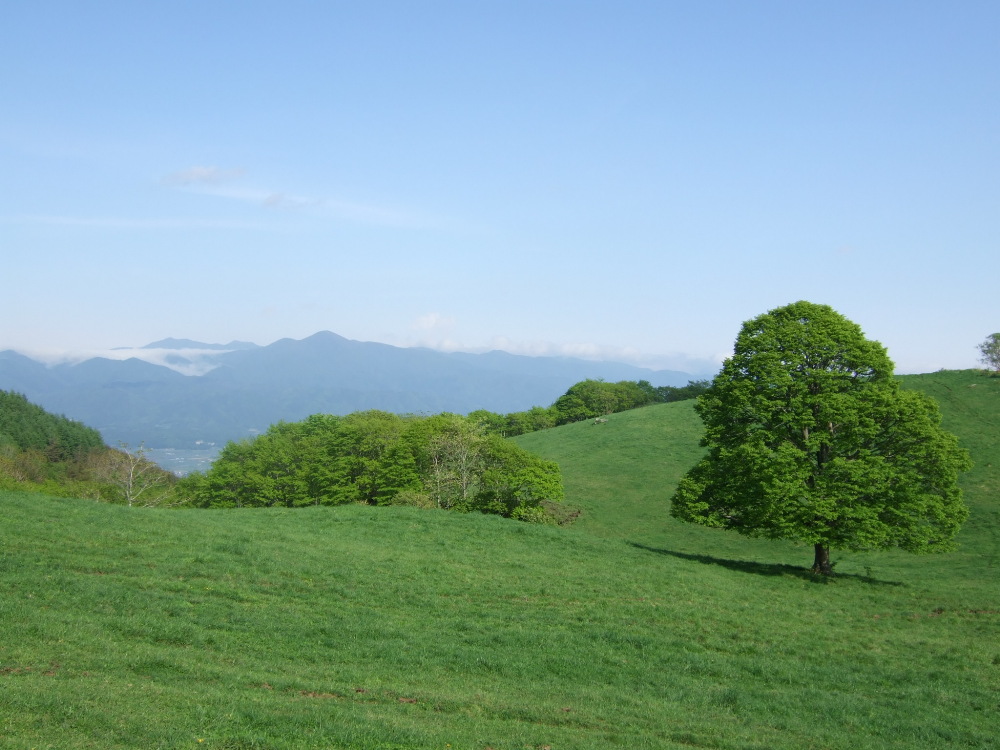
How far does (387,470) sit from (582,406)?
2972 inches

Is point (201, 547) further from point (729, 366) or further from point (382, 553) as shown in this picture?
point (729, 366)

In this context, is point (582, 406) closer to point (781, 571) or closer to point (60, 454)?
point (781, 571)

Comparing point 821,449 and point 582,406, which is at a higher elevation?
point 582,406

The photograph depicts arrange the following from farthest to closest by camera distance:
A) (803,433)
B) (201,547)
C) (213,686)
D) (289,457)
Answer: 1. (289,457)
2. (803,433)
3. (201,547)
4. (213,686)

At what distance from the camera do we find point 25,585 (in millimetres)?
18672

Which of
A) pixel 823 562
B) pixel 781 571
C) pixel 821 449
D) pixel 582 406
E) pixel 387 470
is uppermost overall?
pixel 582 406

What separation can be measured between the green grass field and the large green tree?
9.33 feet

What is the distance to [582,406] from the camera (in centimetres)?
13475

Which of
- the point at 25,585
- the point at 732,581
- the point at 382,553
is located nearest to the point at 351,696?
the point at 25,585

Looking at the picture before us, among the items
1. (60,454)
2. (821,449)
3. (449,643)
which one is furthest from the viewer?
(60,454)

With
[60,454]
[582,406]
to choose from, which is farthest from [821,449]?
[60,454]

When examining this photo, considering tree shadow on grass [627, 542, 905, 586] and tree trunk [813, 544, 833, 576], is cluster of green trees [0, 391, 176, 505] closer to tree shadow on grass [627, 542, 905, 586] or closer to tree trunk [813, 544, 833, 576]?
tree shadow on grass [627, 542, 905, 586]

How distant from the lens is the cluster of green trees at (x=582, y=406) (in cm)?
13288

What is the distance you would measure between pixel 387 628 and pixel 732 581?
18.4 metres
